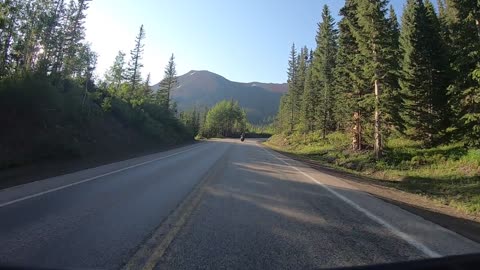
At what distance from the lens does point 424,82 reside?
3006 cm

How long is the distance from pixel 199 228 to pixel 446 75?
1141 inches

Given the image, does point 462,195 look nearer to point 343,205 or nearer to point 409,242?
point 343,205

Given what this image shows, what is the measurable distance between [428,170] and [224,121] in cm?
11864

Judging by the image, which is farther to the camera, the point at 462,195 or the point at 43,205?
the point at 462,195

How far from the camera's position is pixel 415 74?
30.3 m

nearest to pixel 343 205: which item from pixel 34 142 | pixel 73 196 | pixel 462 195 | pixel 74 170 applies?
pixel 73 196

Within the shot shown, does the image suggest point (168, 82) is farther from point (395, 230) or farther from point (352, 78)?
point (395, 230)

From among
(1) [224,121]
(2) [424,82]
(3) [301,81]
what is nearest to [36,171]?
(2) [424,82]

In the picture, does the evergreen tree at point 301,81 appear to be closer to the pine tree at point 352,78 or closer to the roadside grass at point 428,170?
the pine tree at point 352,78

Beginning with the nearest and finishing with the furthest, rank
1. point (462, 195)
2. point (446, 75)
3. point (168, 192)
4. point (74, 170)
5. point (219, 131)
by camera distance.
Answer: point (168, 192) → point (462, 195) → point (74, 170) → point (446, 75) → point (219, 131)

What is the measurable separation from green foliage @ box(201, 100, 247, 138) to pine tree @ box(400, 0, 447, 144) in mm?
96039

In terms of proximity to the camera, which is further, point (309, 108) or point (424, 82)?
point (309, 108)

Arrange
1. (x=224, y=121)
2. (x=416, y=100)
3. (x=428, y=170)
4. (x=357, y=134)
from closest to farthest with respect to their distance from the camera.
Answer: (x=428, y=170), (x=416, y=100), (x=357, y=134), (x=224, y=121)

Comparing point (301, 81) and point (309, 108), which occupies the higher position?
point (301, 81)
